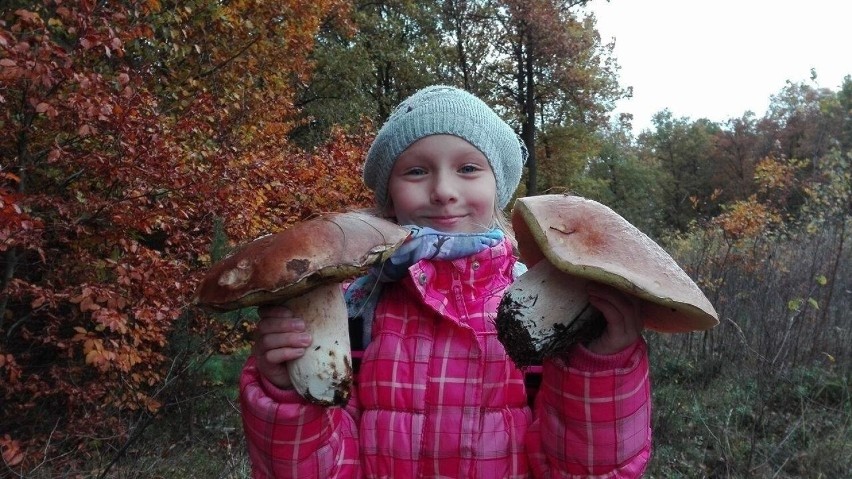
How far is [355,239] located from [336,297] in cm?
17

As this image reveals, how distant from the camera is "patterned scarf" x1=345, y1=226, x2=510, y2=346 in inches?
53.1

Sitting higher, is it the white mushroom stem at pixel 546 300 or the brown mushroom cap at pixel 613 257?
the brown mushroom cap at pixel 613 257

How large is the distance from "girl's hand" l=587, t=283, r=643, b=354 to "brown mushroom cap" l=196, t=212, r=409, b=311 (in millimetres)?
405

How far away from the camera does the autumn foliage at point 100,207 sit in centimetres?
324

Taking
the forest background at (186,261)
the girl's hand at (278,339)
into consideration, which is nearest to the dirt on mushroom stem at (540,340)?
the girl's hand at (278,339)

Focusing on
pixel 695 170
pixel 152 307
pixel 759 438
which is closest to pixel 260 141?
pixel 152 307

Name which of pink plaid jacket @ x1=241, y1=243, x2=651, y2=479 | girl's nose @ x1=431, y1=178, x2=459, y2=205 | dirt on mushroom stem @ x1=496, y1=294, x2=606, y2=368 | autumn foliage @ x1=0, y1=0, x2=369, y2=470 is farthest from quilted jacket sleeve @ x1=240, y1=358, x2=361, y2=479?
autumn foliage @ x1=0, y1=0, x2=369, y2=470

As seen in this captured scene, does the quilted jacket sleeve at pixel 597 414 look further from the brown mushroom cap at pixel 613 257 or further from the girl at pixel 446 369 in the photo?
the brown mushroom cap at pixel 613 257

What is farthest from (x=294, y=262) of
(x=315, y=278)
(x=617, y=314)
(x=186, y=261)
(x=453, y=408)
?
(x=186, y=261)

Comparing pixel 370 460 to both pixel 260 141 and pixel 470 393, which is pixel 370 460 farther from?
pixel 260 141

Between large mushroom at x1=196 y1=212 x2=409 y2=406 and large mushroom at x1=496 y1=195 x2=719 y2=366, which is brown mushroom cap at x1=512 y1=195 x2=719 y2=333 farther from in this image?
large mushroom at x1=196 y1=212 x2=409 y2=406

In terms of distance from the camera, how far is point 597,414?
1127 mm

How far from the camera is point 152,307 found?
377 cm

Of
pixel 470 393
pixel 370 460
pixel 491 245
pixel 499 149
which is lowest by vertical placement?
pixel 370 460
